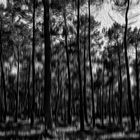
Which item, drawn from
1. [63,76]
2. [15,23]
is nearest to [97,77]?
[63,76]

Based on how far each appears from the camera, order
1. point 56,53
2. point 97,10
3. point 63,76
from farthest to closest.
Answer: point 63,76
point 56,53
point 97,10

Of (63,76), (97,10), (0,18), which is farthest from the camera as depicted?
(63,76)

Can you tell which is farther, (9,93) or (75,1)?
(9,93)

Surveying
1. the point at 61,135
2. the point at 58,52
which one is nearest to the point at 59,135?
the point at 61,135

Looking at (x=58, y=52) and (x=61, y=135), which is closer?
(x=61, y=135)

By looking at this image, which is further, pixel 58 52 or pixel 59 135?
pixel 58 52

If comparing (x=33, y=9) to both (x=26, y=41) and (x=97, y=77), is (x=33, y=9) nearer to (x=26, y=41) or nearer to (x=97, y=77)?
(x=26, y=41)

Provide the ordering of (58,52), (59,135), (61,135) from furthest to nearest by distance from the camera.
Result: (58,52), (61,135), (59,135)

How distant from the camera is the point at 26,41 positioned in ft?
80.6

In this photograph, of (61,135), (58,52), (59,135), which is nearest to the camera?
(59,135)

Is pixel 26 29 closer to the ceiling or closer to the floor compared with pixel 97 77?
closer to the ceiling

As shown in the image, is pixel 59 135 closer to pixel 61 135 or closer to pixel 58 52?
pixel 61 135

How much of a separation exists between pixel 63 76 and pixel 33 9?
21.4 meters

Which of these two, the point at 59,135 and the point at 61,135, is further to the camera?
the point at 61,135
